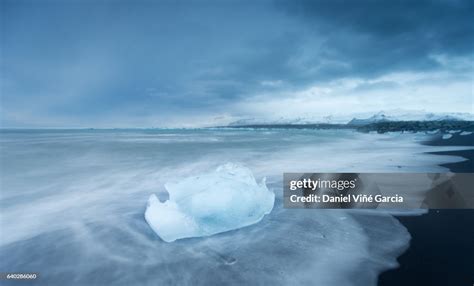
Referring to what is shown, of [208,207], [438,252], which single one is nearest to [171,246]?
[208,207]

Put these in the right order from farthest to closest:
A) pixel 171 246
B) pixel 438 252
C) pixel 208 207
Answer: pixel 208 207 → pixel 171 246 → pixel 438 252

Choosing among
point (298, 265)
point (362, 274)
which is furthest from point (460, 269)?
point (298, 265)

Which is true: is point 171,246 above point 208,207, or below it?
below

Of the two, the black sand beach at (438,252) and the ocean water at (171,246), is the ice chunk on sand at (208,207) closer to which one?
the ocean water at (171,246)

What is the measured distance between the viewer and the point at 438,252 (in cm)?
212

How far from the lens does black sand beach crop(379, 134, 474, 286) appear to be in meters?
1.89

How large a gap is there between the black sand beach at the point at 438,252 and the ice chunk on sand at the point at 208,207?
136cm

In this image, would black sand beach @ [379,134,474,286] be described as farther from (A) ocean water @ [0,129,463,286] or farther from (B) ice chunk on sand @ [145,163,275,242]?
(B) ice chunk on sand @ [145,163,275,242]

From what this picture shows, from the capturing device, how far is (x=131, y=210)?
9.99ft

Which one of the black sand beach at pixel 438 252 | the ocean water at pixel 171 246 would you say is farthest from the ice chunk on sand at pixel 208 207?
the black sand beach at pixel 438 252

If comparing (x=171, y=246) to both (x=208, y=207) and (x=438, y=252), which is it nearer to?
(x=208, y=207)

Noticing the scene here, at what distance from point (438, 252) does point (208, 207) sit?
2.24 meters

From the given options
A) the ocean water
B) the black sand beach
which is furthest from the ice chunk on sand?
the black sand beach

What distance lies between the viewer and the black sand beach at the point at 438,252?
6.21ft
